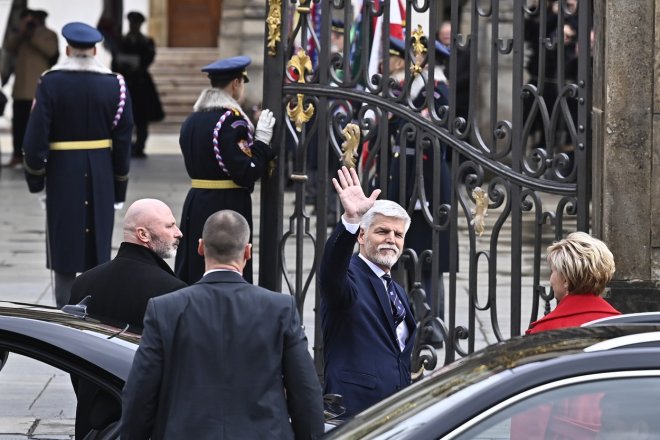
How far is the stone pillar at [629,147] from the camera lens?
778 cm

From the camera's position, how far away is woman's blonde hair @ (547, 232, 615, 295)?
5.71 metres

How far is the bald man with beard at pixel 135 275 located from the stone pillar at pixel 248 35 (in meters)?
17.1

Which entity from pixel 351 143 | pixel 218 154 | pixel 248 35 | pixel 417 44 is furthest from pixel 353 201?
pixel 248 35

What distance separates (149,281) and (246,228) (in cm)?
111

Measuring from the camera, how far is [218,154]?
8438 mm

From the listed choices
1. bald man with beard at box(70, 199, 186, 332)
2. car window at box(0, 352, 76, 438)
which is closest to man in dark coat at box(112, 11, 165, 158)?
car window at box(0, 352, 76, 438)

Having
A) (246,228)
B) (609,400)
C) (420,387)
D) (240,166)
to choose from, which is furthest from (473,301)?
(609,400)

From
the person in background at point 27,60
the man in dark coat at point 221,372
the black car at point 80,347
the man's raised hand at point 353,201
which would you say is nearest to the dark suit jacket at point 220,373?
the man in dark coat at point 221,372

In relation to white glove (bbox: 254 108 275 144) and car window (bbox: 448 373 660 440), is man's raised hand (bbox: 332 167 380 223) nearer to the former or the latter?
white glove (bbox: 254 108 275 144)

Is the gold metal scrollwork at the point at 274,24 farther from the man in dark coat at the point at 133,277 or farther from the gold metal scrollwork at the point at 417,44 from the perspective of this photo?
the man in dark coat at the point at 133,277

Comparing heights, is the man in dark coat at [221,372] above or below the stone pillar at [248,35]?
below

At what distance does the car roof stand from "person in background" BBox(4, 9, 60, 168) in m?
15.4

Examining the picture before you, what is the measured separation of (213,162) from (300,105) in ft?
1.90

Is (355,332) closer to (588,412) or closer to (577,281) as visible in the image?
(577,281)
